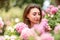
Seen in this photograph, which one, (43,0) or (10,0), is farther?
(10,0)

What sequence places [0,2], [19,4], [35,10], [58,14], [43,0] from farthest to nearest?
[0,2], [19,4], [43,0], [58,14], [35,10]

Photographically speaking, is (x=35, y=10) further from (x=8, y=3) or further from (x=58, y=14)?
(x=8, y=3)

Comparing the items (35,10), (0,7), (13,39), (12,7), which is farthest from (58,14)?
(0,7)

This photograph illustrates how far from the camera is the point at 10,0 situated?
5.01 feet

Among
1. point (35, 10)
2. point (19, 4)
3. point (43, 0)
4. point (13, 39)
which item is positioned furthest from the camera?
point (19, 4)

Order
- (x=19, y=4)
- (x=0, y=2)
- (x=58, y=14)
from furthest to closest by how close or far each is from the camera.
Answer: (x=0, y=2) → (x=19, y=4) → (x=58, y=14)

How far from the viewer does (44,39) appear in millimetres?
181

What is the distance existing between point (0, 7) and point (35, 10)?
124 centimetres

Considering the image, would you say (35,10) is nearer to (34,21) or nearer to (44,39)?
(34,21)

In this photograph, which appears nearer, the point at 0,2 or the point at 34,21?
the point at 34,21

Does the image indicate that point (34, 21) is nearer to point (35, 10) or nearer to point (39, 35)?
point (35, 10)

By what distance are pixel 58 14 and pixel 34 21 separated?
16 centimetres

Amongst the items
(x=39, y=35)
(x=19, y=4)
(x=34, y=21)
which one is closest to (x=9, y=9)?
(x=19, y=4)

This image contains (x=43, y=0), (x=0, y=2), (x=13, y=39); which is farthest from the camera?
(x=0, y=2)
